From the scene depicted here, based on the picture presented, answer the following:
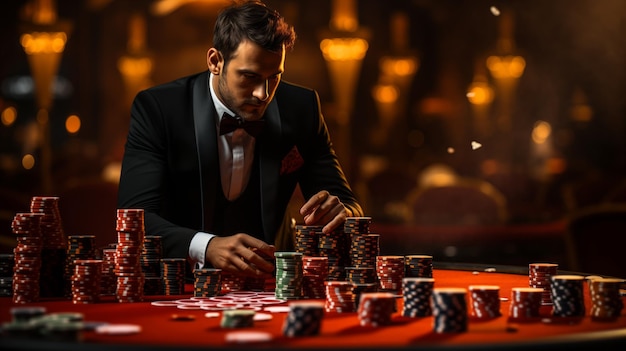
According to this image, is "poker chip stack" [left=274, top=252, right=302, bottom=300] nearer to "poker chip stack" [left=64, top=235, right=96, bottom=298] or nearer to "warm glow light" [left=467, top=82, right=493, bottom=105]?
"poker chip stack" [left=64, top=235, right=96, bottom=298]

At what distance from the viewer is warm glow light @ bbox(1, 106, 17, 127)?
617 inches

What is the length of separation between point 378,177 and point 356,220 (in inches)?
369

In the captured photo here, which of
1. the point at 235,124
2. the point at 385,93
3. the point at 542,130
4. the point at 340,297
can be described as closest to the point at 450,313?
the point at 340,297

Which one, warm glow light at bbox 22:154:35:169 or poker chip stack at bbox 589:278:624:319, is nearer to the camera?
poker chip stack at bbox 589:278:624:319

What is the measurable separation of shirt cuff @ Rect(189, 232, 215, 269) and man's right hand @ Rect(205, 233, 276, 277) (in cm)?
9

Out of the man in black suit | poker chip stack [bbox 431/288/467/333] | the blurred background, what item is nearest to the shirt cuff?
the man in black suit

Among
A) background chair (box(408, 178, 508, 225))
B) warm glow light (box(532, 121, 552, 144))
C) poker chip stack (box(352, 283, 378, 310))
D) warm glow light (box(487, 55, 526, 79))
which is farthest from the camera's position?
warm glow light (box(532, 121, 552, 144))

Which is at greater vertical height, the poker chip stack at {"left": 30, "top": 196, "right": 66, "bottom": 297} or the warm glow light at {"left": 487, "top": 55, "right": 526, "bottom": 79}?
the warm glow light at {"left": 487, "top": 55, "right": 526, "bottom": 79}

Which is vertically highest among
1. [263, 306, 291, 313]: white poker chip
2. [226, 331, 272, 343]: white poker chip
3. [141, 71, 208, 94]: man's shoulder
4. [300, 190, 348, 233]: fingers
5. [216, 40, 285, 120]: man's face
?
[141, 71, 208, 94]: man's shoulder

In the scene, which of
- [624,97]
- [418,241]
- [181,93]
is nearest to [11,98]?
[624,97]

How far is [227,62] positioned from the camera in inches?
140

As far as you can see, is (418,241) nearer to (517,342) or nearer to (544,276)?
(544,276)

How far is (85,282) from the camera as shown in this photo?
109 inches

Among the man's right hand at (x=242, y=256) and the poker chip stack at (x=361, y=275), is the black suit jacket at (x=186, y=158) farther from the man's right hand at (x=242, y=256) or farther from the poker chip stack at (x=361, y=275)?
the poker chip stack at (x=361, y=275)
